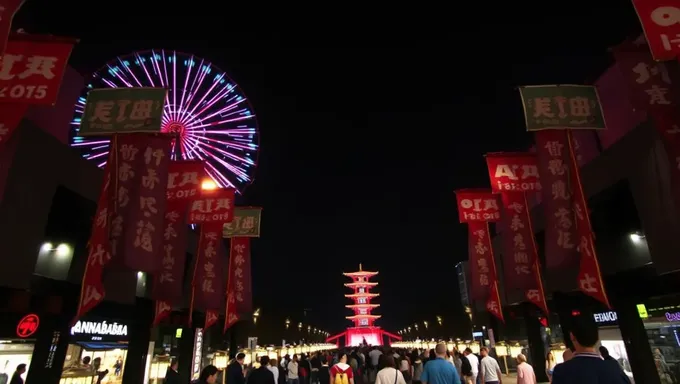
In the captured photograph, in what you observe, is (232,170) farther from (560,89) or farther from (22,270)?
(560,89)

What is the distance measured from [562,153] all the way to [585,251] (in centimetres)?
285

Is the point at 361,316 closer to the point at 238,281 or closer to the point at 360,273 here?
the point at 360,273

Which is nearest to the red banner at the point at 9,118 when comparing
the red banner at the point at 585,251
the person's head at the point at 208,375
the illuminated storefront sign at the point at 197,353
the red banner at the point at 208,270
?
the person's head at the point at 208,375

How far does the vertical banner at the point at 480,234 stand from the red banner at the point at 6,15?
1542cm

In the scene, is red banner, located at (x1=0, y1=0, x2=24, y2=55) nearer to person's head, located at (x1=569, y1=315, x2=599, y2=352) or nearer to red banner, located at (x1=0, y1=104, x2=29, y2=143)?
red banner, located at (x1=0, y1=104, x2=29, y2=143)

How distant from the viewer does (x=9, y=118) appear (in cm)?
804

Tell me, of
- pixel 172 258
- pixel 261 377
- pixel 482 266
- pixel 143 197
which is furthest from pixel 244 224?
pixel 261 377

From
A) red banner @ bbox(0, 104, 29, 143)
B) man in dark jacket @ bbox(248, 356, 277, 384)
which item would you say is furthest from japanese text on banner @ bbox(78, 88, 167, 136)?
man in dark jacket @ bbox(248, 356, 277, 384)

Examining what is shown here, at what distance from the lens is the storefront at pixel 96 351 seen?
1309 centimetres

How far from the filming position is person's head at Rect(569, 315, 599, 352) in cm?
310

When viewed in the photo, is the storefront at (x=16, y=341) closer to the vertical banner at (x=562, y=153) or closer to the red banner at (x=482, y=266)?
the vertical banner at (x=562, y=153)

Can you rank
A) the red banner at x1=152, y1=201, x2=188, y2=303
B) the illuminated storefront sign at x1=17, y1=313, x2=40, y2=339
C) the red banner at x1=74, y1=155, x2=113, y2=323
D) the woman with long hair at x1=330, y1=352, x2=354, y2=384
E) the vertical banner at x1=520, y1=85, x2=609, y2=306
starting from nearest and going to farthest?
the red banner at x1=74, y1=155, x2=113, y2=323 → the woman with long hair at x1=330, y1=352, x2=354, y2=384 → the vertical banner at x1=520, y1=85, x2=609, y2=306 → the illuminated storefront sign at x1=17, y1=313, x2=40, y2=339 → the red banner at x1=152, y1=201, x2=188, y2=303

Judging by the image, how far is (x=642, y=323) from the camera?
1373cm

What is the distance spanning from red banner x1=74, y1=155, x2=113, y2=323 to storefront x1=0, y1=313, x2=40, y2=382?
3.53 meters
